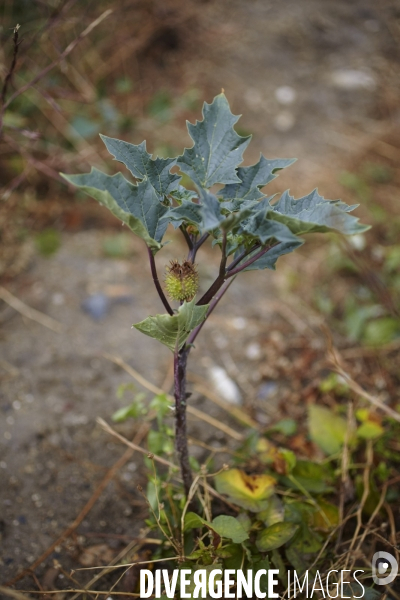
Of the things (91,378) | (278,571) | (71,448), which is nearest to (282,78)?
(91,378)

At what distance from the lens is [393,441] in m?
1.88

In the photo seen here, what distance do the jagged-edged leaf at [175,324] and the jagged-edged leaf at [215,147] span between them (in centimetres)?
33

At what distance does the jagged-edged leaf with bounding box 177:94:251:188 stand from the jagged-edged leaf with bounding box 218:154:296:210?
5cm

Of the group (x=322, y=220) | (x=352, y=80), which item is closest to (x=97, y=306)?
(x=322, y=220)

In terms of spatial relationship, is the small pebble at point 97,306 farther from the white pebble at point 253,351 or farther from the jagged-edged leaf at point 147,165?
the jagged-edged leaf at point 147,165

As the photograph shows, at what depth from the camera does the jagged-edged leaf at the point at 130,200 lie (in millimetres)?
921

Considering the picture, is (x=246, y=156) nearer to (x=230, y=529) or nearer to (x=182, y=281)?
(x=182, y=281)

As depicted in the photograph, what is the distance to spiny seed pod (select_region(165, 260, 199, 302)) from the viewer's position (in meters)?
1.10

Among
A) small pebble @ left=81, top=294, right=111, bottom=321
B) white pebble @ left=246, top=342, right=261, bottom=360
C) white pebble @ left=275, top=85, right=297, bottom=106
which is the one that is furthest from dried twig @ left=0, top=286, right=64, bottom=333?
white pebble @ left=275, top=85, right=297, bottom=106

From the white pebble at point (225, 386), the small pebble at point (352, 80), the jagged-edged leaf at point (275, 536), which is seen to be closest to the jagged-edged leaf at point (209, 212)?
the jagged-edged leaf at point (275, 536)

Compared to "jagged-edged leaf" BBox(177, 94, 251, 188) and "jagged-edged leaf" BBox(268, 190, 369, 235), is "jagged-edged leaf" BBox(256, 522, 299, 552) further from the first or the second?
"jagged-edged leaf" BBox(177, 94, 251, 188)

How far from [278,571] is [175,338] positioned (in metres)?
0.77

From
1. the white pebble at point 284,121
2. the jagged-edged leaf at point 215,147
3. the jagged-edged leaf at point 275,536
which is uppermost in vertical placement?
the white pebble at point 284,121

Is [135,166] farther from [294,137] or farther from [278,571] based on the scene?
[294,137]
